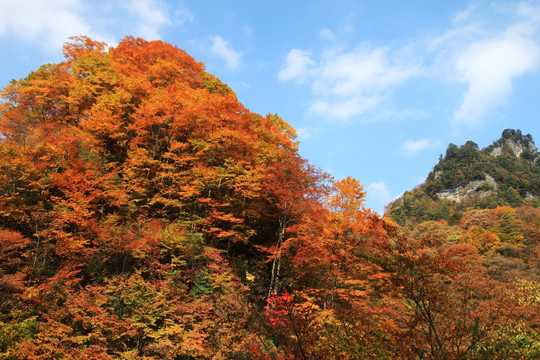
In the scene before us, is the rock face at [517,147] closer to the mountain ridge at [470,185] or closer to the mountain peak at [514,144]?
the mountain peak at [514,144]

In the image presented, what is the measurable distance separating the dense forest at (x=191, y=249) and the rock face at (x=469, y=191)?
63.2m

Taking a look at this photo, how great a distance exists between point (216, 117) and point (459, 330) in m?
16.2

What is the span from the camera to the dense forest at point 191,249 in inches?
258

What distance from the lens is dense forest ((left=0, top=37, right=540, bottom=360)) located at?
6.55 m

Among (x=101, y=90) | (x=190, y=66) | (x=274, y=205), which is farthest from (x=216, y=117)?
(x=190, y=66)

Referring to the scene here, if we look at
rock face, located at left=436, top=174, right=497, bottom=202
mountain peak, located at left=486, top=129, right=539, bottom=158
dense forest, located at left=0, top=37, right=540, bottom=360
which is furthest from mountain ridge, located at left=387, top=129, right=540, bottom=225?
dense forest, located at left=0, top=37, right=540, bottom=360

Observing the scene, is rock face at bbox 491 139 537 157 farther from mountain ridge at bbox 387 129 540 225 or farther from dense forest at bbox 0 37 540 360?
dense forest at bbox 0 37 540 360

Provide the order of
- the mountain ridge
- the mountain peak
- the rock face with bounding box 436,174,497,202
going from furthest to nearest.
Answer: the mountain peak < the rock face with bounding box 436,174,497,202 < the mountain ridge

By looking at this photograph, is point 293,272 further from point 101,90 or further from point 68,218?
point 101,90

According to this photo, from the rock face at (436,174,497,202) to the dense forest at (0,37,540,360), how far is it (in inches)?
2488

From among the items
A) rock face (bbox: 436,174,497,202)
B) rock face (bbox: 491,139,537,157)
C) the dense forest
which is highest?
rock face (bbox: 491,139,537,157)

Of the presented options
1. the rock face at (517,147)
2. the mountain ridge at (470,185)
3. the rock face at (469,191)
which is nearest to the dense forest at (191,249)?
the mountain ridge at (470,185)

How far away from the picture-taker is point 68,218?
12547 millimetres

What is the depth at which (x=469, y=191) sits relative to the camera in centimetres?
8369
